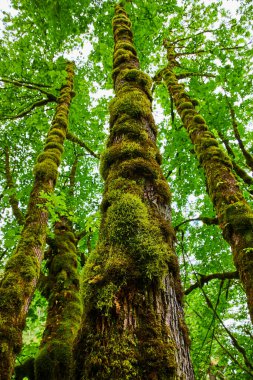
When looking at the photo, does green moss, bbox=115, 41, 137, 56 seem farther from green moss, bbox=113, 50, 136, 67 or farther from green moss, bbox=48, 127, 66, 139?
green moss, bbox=48, 127, 66, 139

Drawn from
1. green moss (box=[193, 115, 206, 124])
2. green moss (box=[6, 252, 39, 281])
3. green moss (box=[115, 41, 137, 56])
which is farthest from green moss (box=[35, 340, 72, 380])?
green moss (box=[193, 115, 206, 124])

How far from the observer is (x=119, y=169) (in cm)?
261

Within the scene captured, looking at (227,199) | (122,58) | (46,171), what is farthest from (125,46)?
(46,171)

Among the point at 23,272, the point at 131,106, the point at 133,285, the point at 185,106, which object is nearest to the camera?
the point at 133,285

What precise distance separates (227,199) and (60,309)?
4.66 m

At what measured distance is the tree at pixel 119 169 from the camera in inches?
68.6

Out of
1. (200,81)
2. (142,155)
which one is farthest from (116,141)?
(200,81)

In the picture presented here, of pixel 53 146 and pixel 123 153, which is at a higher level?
pixel 53 146

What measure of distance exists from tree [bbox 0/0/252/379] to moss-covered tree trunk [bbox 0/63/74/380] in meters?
0.42

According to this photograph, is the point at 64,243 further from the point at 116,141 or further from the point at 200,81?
the point at 200,81

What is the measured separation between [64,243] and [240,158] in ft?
23.4

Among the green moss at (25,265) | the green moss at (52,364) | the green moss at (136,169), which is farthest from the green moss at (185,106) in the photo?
the green moss at (52,364)

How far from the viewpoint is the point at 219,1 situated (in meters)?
10.5

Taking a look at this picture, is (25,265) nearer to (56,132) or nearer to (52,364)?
(52,364)
